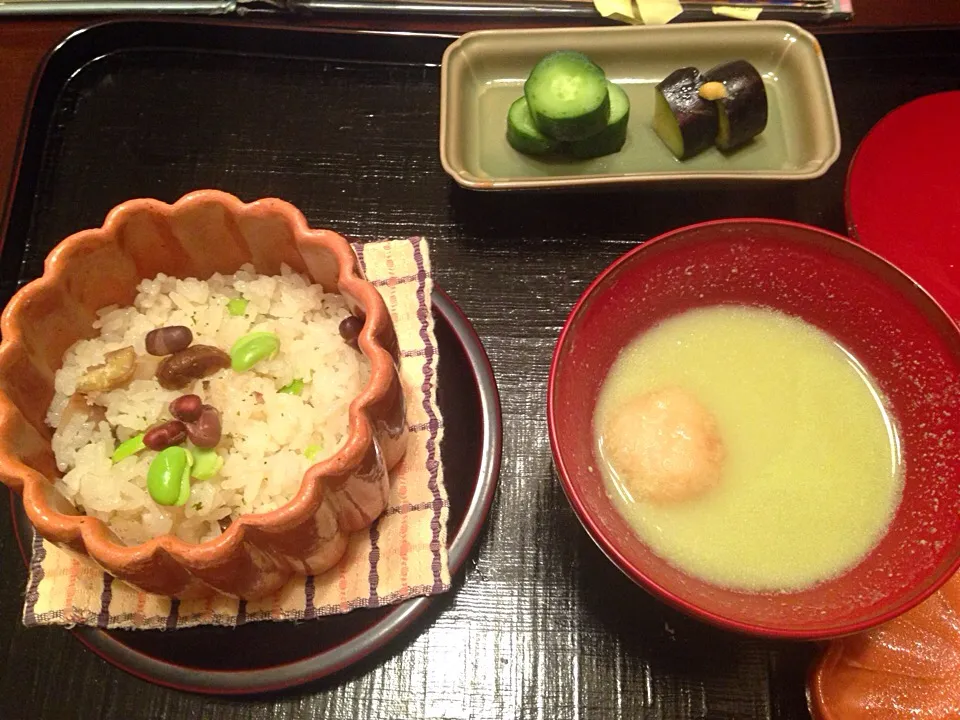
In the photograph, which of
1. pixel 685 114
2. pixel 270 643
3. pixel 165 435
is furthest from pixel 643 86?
pixel 270 643

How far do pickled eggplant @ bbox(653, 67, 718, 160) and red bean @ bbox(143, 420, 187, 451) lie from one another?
139 cm

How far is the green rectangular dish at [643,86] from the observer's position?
70.9 inches

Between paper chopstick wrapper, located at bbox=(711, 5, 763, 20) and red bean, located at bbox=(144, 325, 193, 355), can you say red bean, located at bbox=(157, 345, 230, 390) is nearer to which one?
red bean, located at bbox=(144, 325, 193, 355)

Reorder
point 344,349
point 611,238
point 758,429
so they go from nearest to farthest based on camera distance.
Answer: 1. point 344,349
2. point 758,429
3. point 611,238

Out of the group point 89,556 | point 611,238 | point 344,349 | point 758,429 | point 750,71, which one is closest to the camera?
point 89,556

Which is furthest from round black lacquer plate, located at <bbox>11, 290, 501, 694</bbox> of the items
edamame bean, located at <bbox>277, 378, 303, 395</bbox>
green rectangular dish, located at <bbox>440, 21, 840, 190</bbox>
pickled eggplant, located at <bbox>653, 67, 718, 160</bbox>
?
pickled eggplant, located at <bbox>653, 67, 718, 160</bbox>

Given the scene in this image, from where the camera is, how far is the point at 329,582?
1.19 metres

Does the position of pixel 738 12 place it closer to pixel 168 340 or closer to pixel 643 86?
pixel 643 86

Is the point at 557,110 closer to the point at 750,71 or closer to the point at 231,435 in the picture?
the point at 750,71

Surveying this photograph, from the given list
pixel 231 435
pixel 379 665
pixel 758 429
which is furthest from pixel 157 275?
pixel 758 429

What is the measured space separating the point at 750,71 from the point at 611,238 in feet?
2.01

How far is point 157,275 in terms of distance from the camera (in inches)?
48.9

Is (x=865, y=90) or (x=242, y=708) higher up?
(x=865, y=90)

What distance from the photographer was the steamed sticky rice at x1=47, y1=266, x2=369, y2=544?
105cm
